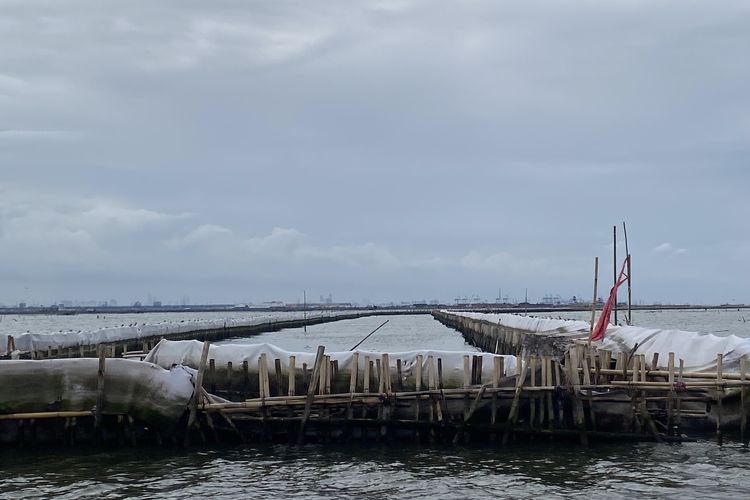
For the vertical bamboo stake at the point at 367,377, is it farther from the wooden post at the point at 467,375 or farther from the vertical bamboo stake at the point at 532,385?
the vertical bamboo stake at the point at 532,385

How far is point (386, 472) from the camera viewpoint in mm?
19625

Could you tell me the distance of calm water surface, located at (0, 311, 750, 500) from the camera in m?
17.9

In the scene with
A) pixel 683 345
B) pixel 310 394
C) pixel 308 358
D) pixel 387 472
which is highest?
pixel 683 345

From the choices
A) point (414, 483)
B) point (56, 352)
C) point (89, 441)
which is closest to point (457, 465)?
point (414, 483)

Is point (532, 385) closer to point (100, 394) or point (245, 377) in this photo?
point (245, 377)

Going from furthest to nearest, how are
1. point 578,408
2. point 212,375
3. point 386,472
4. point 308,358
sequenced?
point 212,375 < point 308,358 < point 578,408 < point 386,472

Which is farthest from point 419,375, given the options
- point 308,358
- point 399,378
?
point 308,358

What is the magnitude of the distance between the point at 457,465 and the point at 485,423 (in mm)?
2481

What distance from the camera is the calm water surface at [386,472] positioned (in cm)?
1791

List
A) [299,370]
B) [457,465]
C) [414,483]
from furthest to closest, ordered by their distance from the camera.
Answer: [299,370] → [457,465] → [414,483]

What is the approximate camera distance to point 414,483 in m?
18.5

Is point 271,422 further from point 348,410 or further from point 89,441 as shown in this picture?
point 89,441

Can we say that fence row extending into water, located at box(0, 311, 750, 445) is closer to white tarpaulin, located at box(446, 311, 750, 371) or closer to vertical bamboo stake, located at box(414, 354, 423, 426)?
vertical bamboo stake, located at box(414, 354, 423, 426)

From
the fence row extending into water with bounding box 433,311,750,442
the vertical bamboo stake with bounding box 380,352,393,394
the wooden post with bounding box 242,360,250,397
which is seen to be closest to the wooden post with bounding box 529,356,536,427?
the fence row extending into water with bounding box 433,311,750,442
